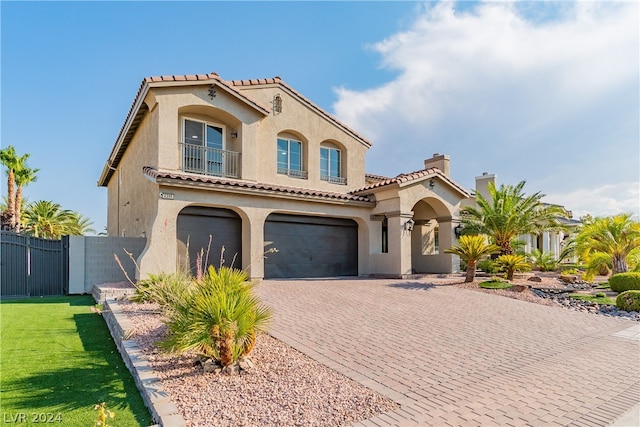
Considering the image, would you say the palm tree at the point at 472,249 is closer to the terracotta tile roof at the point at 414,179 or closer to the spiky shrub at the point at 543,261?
the terracotta tile roof at the point at 414,179

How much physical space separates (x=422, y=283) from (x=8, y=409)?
14.0 meters

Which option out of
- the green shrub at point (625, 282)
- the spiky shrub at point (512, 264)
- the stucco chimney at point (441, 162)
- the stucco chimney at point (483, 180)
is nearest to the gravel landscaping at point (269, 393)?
the spiky shrub at point (512, 264)

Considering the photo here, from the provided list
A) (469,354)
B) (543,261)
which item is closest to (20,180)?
(469,354)

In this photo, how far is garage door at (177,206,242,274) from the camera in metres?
14.9

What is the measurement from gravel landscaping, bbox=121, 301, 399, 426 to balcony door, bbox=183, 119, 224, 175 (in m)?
10.6

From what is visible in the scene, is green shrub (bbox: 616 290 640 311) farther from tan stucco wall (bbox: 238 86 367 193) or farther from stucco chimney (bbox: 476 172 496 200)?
stucco chimney (bbox: 476 172 496 200)

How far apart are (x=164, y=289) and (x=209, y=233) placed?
22.7 ft

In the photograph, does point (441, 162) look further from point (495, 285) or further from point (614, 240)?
point (495, 285)

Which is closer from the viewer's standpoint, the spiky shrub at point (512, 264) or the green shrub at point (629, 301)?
the green shrub at point (629, 301)

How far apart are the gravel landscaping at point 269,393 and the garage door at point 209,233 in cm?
854

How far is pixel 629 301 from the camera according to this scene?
12781 millimetres

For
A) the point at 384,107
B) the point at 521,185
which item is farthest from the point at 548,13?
the point at 521,185

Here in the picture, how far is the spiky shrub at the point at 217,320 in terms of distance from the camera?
18.7 feet

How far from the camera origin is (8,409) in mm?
4941
